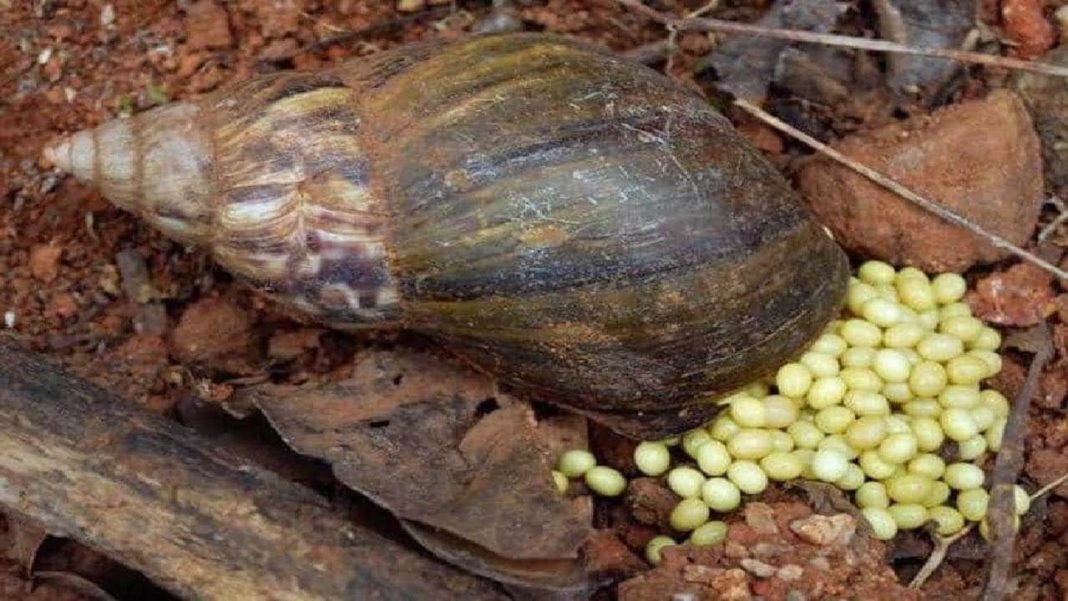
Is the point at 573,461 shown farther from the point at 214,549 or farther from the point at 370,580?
the point at 214,549

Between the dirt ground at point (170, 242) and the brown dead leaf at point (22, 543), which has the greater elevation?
the dirt ground at point (170, 242)

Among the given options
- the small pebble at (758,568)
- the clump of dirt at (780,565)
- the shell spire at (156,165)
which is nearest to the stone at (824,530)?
the clump of dirt at (780,565)

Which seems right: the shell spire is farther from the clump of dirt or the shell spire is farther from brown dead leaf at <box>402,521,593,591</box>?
the clump of dirt

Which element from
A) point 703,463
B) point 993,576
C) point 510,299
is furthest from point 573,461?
point 993,576

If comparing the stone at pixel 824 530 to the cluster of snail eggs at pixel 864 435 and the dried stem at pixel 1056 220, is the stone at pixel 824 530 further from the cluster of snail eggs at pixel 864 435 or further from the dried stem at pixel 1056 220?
the dried stem at pixel 1056 220

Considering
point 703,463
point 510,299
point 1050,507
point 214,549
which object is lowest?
point 1050,507

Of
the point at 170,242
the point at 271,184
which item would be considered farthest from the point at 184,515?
the point at 170,242

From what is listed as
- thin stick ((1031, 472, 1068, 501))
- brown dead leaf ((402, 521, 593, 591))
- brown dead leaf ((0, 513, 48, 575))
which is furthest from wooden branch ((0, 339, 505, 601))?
thin stick ((1031, 472, 1068, 501))
